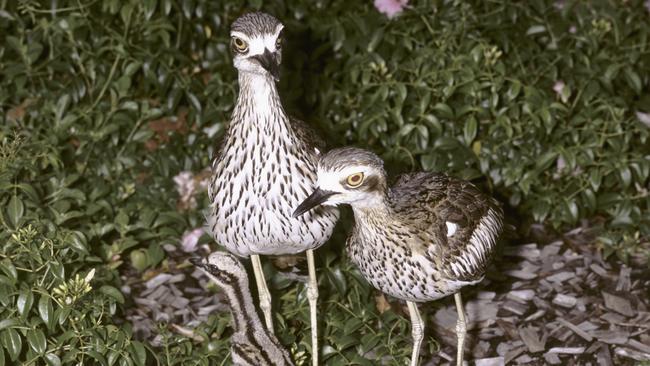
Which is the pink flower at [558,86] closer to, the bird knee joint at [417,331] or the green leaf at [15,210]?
the bird knee joint at [417,331]

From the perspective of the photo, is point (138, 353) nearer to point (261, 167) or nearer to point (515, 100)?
point (261, 167)

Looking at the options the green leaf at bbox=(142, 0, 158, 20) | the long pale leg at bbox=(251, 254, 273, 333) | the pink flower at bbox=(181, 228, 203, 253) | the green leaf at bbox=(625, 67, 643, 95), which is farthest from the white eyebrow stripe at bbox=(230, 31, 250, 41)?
the green leaf at bbox=(625, 67, 643, 95)

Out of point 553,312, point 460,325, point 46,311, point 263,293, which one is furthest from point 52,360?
point 553,312

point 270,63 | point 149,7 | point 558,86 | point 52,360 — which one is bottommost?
point 52,360

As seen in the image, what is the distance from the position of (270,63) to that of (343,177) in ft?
1.84

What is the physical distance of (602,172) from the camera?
20.4ft

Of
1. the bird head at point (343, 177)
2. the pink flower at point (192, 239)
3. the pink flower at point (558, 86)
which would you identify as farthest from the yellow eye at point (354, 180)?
the pink flower at point (558, 86)

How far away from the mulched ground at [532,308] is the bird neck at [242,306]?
1.04 meters

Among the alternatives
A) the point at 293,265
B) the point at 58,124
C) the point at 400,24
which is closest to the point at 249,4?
the point at 400,24

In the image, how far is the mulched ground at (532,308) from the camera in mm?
5359

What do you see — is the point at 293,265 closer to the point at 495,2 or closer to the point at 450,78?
the point at 450,78

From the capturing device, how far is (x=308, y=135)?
4.80 m

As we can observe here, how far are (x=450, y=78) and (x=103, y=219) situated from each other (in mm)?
2266

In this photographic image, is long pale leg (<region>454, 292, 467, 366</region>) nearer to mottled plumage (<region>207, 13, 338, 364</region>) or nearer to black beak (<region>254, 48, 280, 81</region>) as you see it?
mottled plumage (<region>207, 13, 338, 364</region>)
